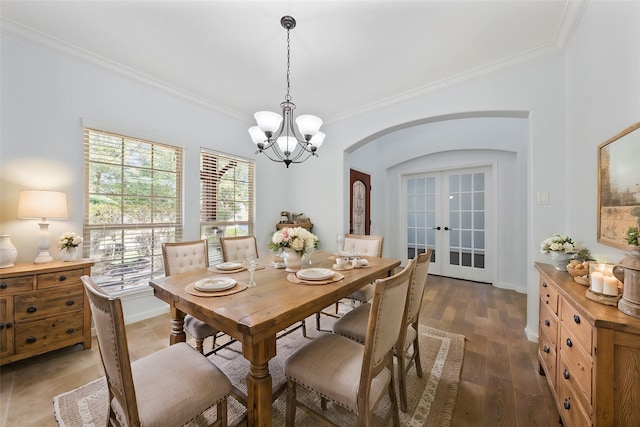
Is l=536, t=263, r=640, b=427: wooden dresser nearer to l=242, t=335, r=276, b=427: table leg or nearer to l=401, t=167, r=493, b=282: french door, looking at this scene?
l=242, t=335, r=276, b=427: table leg

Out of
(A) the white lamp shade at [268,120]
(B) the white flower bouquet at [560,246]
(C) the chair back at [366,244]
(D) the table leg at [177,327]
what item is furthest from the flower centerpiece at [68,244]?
(B) the white flower bouquet at [560,246]

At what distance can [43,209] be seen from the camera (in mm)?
2055

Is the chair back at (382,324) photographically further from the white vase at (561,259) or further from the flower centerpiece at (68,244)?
the flower centerpiece at (68,244)

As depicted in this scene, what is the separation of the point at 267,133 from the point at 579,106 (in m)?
2.61

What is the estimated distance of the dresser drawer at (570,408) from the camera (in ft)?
3.67

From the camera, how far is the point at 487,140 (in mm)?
4090

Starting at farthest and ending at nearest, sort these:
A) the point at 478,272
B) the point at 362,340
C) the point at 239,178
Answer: the point at 478,272
the point at 239,178
the point at 362,340

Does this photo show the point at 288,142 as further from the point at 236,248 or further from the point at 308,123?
the point at 236,248

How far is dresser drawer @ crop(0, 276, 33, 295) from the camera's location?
1875mm

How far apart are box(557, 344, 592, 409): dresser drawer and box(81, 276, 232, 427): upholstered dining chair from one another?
65.0 inches

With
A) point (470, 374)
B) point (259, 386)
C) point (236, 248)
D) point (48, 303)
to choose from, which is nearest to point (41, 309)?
point (48, 303)

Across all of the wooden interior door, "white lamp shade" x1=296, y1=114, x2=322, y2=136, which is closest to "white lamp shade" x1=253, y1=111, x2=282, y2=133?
"white lamp shade" x1=296, y1=114, x2=322, y2=136

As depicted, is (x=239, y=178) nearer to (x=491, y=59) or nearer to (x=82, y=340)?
(x=82, y=340)

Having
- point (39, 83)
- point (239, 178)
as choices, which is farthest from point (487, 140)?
point (39, 83)
